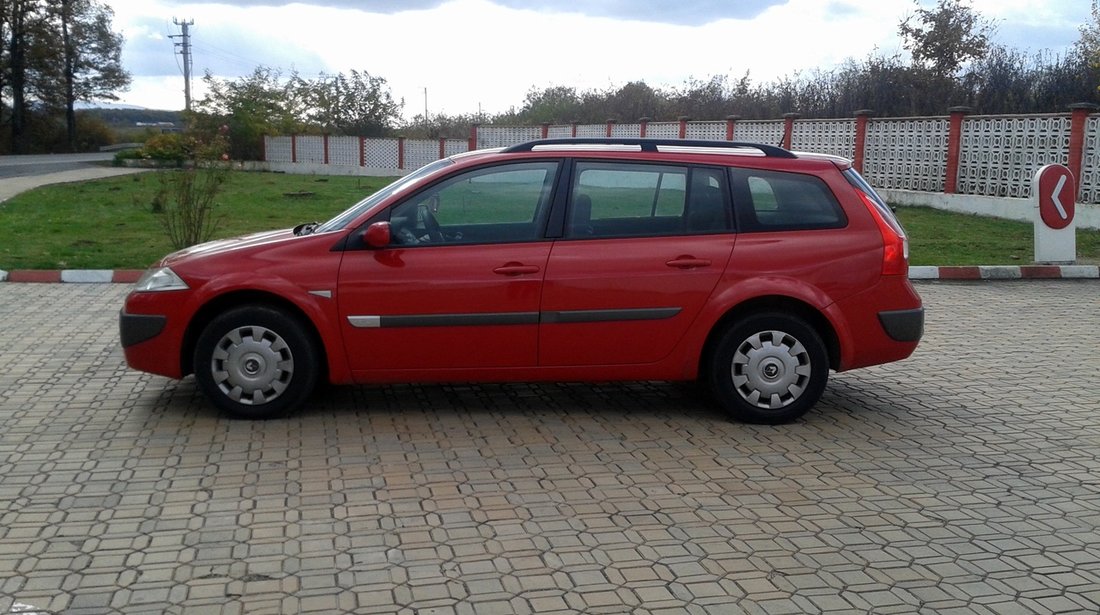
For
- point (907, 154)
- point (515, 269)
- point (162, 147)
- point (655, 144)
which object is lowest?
point (515, 269)

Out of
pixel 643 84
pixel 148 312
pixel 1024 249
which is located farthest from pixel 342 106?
pixel 148 312

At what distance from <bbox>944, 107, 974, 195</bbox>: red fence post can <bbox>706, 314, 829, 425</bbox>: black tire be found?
1744 centimetres

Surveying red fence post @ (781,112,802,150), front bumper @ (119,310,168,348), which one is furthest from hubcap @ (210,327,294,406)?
red fence post @ (781,112,802,150)

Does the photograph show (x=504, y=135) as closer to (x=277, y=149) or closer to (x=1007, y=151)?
(x=277, y=149)

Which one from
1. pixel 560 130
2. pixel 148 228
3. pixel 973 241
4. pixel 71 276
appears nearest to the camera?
pixel 71 276

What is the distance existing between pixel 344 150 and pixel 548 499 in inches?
1792

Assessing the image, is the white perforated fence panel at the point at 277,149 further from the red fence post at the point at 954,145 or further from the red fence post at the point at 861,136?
the red fence post at the point at 954,145

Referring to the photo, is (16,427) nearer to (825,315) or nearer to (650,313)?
(650,313)

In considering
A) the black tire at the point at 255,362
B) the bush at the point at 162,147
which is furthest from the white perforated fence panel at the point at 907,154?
the bush at the point at 162,147

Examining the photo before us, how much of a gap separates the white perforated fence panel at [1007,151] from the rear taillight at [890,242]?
47.8ft

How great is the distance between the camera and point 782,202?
21.4ft

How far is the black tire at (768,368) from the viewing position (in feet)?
20.9

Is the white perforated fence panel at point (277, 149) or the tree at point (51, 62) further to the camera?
the tree at point (51, 62)

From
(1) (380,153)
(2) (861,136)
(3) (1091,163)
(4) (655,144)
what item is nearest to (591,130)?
(1) (380,153)
